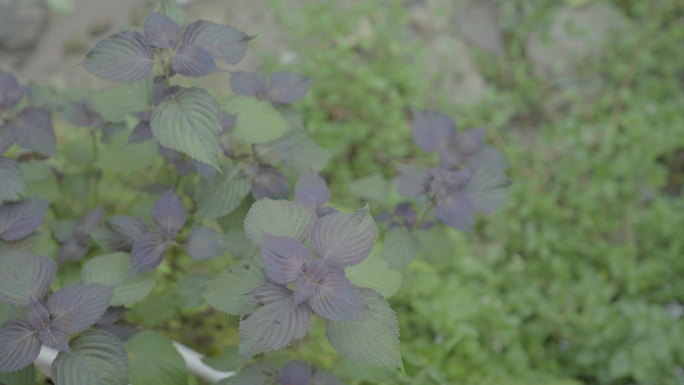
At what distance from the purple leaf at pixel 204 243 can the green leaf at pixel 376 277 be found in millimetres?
260

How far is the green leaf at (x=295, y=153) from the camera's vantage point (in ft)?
3.75

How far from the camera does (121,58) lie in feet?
3.12

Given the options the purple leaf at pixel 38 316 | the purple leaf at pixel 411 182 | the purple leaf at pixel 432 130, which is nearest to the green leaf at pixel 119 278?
the purple leaf at pixel 38 316

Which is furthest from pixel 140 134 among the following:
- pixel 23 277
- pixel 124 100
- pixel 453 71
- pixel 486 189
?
pixel 453 71

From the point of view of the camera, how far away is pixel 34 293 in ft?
3.14

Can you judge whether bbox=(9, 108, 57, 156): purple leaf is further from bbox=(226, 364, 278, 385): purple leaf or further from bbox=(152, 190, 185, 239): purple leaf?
bbox=(226, 364, 278, 385): purple leaf

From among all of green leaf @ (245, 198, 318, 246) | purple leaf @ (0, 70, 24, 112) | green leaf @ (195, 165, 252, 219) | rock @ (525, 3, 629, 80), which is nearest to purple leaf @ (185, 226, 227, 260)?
green leaf @ (195, 165, 252, 219)

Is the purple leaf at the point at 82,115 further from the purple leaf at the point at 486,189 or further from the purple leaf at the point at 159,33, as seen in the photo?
the purple leaf at the point at 486,189

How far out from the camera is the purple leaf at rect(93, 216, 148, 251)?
1.11 meters

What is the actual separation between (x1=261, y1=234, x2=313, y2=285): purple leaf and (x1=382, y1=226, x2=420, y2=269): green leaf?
329 mm

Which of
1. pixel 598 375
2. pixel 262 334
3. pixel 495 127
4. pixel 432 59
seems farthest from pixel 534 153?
pixel 262 334

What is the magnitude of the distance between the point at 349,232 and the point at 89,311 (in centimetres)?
41

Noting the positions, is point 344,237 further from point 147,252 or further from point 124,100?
point 124,100

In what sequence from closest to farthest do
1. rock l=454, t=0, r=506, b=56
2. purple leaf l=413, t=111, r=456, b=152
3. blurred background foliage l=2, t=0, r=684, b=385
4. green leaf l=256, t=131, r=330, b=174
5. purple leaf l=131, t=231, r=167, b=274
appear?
purple leaf l=131, t=231, r=167, b=274 < green leaf l=256, t=131, r=330, b=174 < purple leaf l=413, t=111, r=456, b=152 < blurred background foliage l=2, t=0, r=684, b=385 < rock l=454, t=0, r=506, b=56
